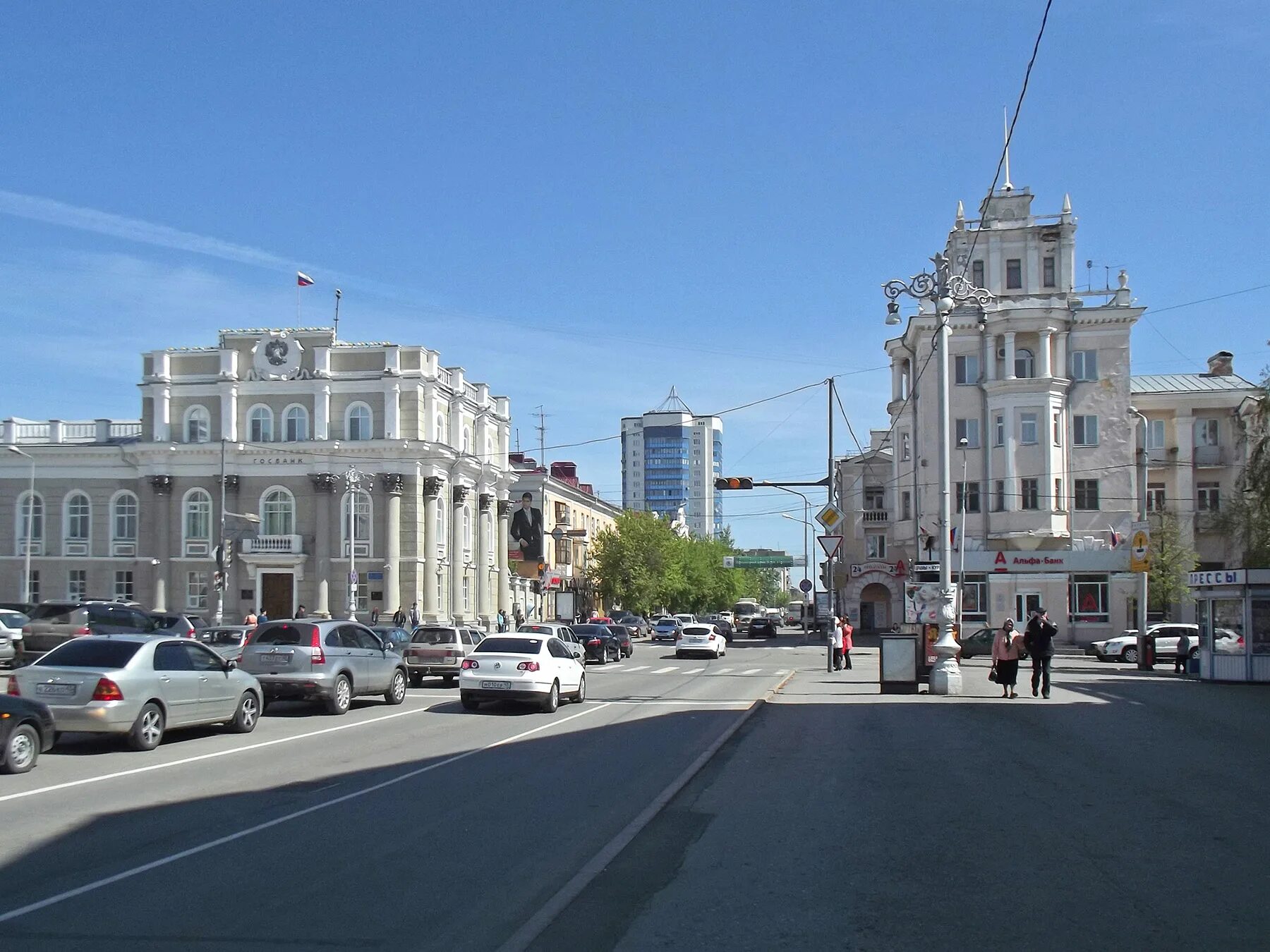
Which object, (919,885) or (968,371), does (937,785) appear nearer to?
(919,885)

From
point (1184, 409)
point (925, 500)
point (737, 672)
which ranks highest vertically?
point (1184, 409)

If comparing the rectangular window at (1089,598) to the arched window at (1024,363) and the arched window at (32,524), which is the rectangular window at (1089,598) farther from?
the arched window at (32,524)

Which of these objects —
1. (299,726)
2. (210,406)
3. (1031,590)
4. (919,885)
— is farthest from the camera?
(210,406)

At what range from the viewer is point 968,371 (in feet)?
187

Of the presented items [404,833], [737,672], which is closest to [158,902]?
[404,833]

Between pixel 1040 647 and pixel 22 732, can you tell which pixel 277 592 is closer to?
pixel 1040 647

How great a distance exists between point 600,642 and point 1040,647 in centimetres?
2220

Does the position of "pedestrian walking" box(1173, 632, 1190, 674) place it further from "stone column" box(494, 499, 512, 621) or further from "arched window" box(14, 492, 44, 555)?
"arched window" box(14, 492, 44, 555)

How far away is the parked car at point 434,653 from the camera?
27453mm

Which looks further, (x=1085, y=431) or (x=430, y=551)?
(x=430, y=551)

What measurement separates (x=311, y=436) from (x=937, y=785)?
5033 cm

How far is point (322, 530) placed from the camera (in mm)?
57188

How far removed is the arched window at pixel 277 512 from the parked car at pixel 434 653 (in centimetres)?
3190

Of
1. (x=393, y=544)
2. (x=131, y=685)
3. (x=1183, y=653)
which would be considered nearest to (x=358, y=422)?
(x=393, y=544)
